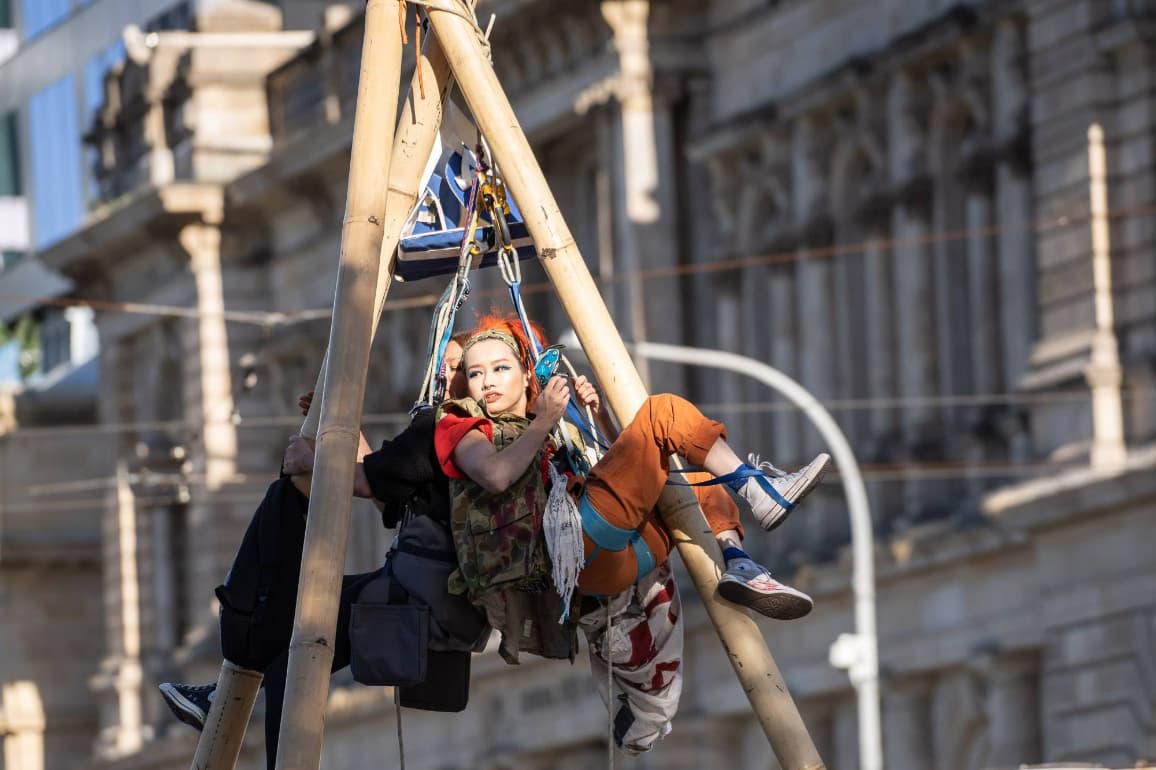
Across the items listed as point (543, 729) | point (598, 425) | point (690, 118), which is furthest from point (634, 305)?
point (598, 425)

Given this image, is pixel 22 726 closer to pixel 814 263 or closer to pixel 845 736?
pixel 814 263

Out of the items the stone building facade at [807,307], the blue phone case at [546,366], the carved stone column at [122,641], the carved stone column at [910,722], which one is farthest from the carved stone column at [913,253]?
the blue phone case at [546,366]

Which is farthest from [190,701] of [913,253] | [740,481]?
[913,253]

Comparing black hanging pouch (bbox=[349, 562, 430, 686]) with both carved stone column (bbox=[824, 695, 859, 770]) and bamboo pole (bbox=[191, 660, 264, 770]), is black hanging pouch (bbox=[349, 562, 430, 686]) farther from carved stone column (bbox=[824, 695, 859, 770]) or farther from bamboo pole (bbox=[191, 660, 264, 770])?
carved stone column (bbox=[824, 695, 859, 770])

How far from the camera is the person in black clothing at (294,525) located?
10336mm

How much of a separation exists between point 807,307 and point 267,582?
25379mm

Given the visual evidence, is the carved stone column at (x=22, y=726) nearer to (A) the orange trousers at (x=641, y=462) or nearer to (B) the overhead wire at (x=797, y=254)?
(B) the overhead wire at (x=797, y=254)

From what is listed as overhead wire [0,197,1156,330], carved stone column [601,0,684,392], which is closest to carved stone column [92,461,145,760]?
overhead wire [0,197,1156,330]

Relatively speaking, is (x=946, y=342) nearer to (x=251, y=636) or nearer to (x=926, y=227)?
(x=926, y=227)

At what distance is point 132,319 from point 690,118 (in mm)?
15145

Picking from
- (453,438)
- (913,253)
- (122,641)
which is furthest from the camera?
(122,641)

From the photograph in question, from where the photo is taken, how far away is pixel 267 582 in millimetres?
10586

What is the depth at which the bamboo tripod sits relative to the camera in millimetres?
9672

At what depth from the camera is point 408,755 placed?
4256 centimetres
